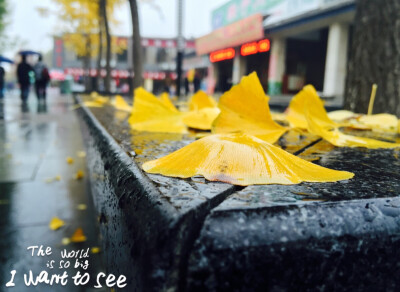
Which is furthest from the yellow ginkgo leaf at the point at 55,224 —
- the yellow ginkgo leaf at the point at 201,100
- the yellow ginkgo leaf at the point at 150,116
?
the yellow ginkgo leaf at the point at 201,100

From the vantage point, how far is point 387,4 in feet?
8.21

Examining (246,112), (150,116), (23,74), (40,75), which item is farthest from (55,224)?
(40,75)

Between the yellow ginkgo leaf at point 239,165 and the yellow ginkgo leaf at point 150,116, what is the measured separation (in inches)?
32.5

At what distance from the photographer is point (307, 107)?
1256 mm

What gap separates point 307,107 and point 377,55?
177 cm

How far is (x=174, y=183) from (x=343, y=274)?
0.34 meters

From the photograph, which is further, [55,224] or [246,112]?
[55,224]

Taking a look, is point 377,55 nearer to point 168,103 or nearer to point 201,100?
point 201,100

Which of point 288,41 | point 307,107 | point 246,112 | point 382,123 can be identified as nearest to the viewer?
point 246,112

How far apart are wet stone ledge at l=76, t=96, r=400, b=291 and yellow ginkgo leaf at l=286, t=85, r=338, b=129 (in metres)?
0.58

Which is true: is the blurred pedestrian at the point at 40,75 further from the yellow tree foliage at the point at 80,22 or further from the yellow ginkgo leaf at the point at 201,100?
the yellow ginkgo leaf at the point at 201,100

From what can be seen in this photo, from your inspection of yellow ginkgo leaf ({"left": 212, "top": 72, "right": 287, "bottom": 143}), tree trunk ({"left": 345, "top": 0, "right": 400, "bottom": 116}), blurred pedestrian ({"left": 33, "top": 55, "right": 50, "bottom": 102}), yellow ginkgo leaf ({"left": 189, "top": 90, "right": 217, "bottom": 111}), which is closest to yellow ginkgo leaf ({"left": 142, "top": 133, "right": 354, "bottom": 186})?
yellow ginkgo leaf ({"left": 212, "top": 72, "right": 287, "bottom": 143})

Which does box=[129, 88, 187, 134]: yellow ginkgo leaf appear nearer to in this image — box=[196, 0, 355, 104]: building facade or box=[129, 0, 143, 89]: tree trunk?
box=[129, 0, 143, 89]: tree trunk

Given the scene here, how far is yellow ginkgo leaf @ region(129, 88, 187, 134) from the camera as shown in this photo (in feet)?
5.17
